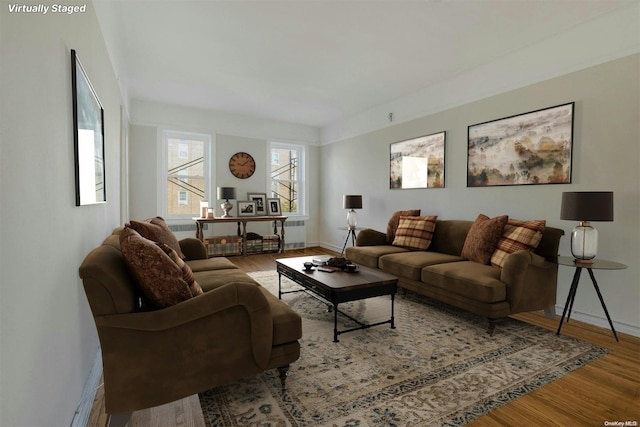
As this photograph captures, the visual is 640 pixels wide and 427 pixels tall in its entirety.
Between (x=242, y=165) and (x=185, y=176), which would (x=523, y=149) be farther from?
(x=185, y=176)

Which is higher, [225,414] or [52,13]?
[52,13]

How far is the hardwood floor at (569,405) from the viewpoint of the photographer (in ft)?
5.45

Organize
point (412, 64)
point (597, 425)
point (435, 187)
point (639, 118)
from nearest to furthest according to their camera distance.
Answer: point (597, 425) → point (639, 118) → point (412, 64) → point (435, 187)

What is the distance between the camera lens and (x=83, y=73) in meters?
1.73

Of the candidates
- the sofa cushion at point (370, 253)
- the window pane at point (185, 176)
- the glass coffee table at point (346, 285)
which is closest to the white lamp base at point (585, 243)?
A: the glass coffee table at point (346, 285)

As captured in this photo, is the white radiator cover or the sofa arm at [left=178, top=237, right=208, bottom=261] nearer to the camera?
the sofa arm at [left=178, top=237, right=208, bottom=261]

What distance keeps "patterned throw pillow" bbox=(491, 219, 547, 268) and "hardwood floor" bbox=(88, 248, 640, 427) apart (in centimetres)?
98

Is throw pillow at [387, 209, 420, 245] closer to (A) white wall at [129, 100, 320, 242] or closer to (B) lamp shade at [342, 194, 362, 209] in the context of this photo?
(B) lamp shade at [342, 194, 362, 209]

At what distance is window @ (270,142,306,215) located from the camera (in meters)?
6.94

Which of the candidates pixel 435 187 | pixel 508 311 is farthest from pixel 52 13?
pixel 435 187

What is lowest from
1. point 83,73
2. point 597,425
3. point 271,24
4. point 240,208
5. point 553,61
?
point 597,425

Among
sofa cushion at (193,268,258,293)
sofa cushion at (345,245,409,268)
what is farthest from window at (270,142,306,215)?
sofa cushion at (193,268,258,293)

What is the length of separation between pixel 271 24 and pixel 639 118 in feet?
10.6

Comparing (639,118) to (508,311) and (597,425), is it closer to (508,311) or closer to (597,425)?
(508,311)
